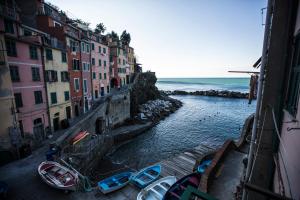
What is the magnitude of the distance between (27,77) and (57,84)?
468 centimetres

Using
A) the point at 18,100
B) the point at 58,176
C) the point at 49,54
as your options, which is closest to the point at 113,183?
the point at 58,176

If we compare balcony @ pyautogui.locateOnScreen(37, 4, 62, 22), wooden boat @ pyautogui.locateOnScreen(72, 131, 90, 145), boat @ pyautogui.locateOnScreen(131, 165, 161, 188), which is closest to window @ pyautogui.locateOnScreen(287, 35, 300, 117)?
boat @ pyautogui.locateOnScreen(131, 165, 161, 188)

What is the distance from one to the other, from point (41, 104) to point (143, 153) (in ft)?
52.7

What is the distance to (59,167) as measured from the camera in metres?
14.7

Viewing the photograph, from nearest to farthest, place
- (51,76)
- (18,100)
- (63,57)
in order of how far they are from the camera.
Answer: (18,100) < (51,76) < (63,57)

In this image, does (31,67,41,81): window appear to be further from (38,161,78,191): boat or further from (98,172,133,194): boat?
(98,172,133,194): boat

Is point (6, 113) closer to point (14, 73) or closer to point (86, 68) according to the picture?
point (14, 73)

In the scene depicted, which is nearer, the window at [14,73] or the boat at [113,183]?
the boat at [113,183]

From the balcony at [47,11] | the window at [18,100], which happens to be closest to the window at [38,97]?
the window at [18,100]

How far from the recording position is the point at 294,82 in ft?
13.6

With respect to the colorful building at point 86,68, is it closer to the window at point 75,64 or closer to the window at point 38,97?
the window at point 75,64

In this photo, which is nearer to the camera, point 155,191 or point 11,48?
point 155,191

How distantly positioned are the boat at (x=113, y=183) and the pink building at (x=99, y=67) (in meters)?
21.3

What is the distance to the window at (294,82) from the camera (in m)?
3.85
